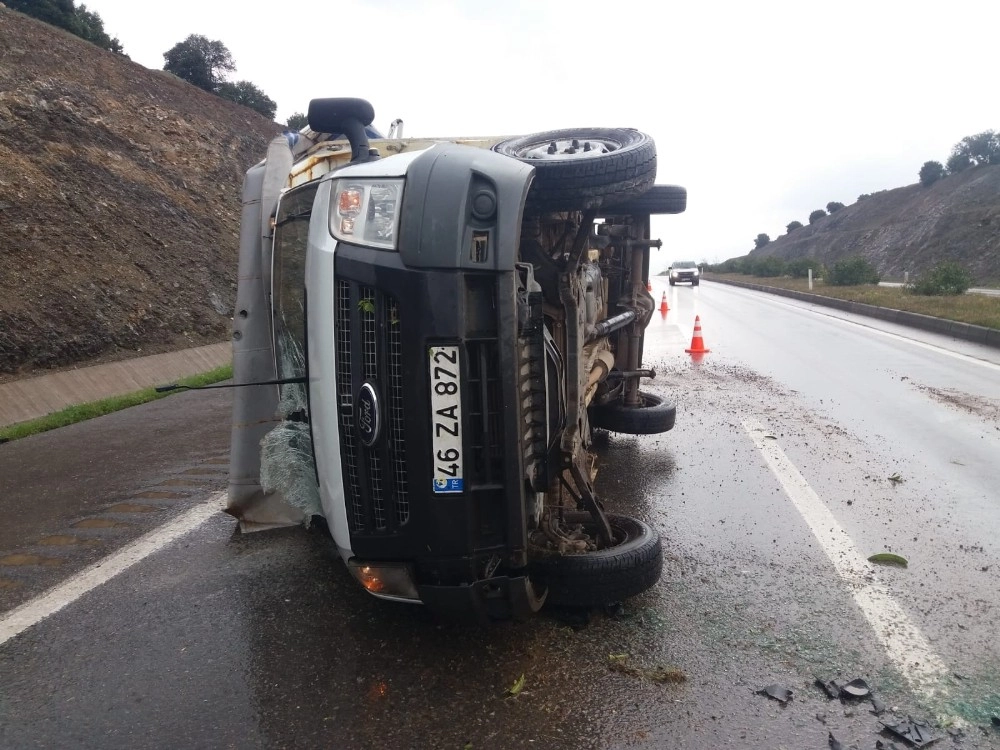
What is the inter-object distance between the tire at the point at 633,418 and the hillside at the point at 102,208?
7.24 meters

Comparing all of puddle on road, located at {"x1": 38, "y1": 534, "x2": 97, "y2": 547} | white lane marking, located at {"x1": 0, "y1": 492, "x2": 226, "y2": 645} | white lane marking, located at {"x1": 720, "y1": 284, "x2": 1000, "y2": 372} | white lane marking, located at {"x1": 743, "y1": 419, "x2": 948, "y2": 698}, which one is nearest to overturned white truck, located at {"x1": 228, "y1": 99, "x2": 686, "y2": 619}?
white lane marking, located at {"x1": 743, "y1": 419, "x2": 948, "y2": 698}

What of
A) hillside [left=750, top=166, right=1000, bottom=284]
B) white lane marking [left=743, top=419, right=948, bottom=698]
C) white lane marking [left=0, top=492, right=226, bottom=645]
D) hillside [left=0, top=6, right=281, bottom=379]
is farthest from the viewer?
hillside [left=750, top=166, right=1000, bottom=284]

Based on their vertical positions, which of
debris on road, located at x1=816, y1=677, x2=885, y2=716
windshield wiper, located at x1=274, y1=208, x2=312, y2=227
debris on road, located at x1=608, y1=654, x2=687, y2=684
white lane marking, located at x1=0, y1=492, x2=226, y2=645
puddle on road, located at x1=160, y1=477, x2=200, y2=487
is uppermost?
Answer: windshield wiper, located at x1=274, y1=208, x2=312, y2=227

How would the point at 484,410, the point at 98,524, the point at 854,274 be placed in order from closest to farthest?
the point at 484,410, the point at 98,524, the point at 854,274

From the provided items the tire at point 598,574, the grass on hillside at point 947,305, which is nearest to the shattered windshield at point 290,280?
the tire at point 598,574

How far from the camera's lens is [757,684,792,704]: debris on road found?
2848 mm

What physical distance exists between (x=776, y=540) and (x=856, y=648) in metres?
1.30

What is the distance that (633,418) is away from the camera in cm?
634

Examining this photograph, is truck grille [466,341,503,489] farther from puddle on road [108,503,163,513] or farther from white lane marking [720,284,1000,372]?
white lane marking [720,284,1000,372]

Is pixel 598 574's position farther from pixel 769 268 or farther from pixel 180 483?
pixel 769 268

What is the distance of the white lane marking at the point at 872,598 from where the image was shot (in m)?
3.03

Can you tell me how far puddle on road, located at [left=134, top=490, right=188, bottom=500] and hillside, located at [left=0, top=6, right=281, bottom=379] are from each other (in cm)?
496

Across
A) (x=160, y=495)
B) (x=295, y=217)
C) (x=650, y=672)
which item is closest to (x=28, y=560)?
(x=160, y=495)

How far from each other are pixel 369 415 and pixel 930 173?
77.8m
